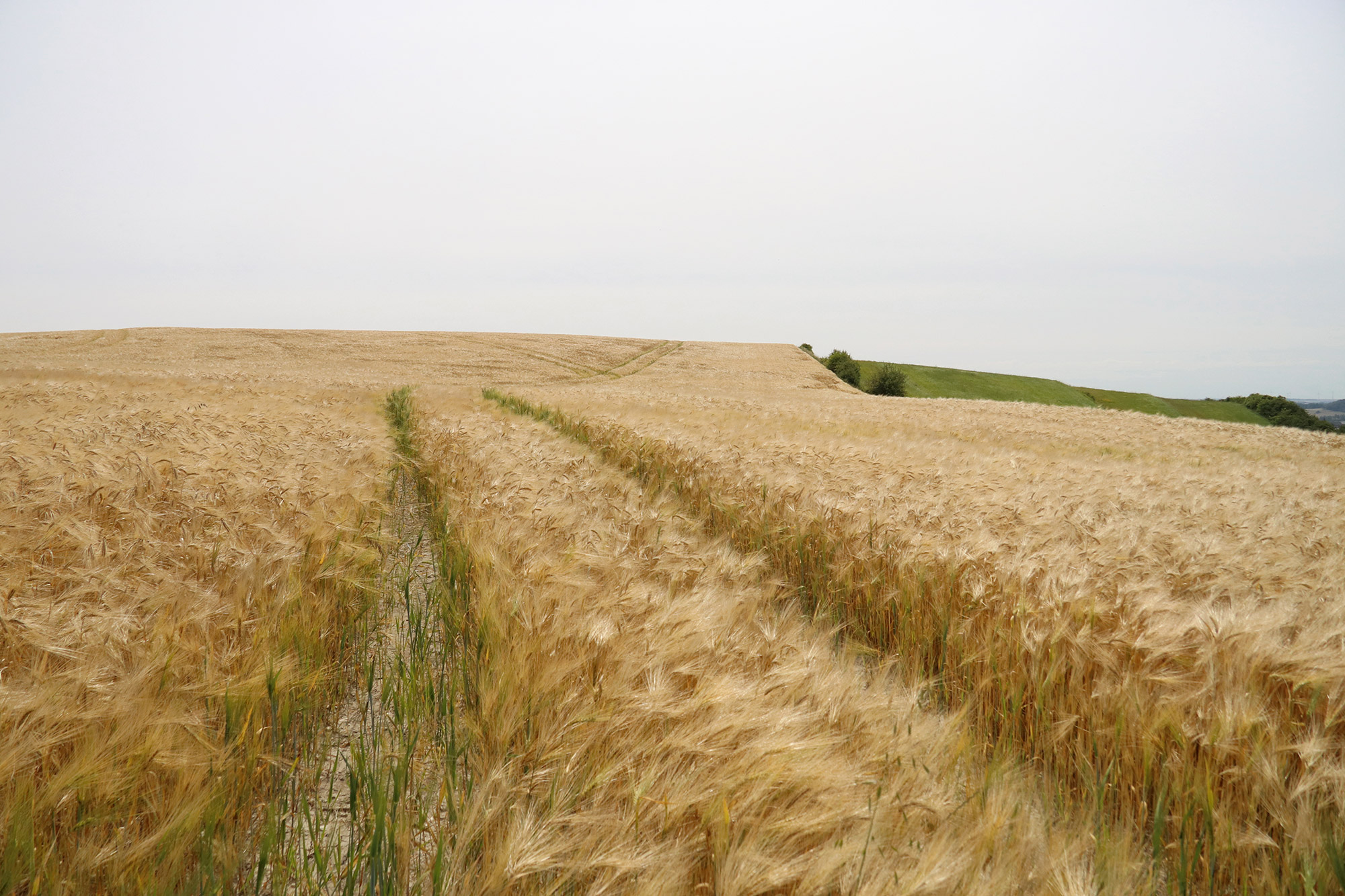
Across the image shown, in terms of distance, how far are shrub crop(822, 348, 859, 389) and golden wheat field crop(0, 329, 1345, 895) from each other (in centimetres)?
5154

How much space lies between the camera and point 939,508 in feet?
12.4

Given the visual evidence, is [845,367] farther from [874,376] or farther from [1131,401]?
[1131,401]

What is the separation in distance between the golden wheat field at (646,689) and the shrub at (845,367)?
51543mm

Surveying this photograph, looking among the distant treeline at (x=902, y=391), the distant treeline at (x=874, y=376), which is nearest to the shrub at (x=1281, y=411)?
the distant treeline at (x=902, y=391)

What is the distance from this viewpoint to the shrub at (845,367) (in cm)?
5384

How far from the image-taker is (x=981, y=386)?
56.9 meters

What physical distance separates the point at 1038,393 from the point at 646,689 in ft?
214

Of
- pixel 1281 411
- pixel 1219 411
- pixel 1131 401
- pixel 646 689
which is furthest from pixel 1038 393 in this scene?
pixel 646 689

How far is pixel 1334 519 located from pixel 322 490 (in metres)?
7.04

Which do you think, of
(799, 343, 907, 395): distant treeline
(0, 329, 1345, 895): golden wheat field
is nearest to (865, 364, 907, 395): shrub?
(799, 343, 907, 395): distant treeline

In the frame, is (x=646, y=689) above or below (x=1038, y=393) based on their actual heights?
below

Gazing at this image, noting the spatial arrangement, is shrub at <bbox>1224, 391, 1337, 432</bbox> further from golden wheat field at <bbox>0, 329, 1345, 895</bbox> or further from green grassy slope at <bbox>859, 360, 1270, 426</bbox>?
golden wheat field at <bbox>0, 329, 1345, 895</bbox>

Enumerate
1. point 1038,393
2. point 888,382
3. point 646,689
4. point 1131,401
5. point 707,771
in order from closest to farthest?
point 707,771
point 646,689
point 888,382
point 1038,393
point 1131,401

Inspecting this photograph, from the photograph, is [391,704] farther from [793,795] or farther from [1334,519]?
[1334,519]
